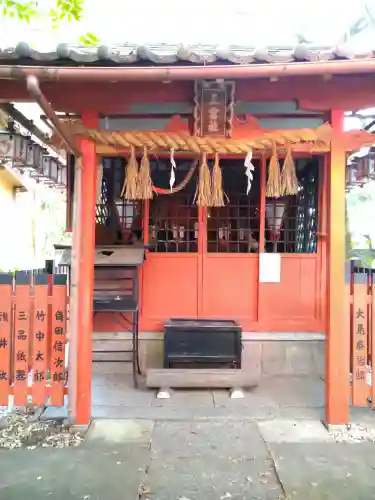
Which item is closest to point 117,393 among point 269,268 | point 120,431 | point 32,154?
point 120,431

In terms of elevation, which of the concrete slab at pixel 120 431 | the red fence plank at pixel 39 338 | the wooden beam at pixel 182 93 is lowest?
the concrete slab at pixel 120 431

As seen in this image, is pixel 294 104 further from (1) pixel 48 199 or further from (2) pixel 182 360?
(1) pixel 48 199

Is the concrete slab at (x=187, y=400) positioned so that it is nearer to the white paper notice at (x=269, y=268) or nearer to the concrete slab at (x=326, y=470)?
the concrete slab at (x=326, y=470)

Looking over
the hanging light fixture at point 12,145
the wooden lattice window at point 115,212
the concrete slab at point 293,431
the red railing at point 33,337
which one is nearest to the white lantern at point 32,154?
the hanging light fixture at point 12,145

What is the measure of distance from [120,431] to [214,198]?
2.90 meters

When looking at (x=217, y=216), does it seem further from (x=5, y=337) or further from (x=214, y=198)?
(x=5, y=337)

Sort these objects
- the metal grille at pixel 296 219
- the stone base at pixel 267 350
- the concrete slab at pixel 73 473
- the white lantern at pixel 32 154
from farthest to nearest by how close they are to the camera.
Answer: the metal grille at pixel 296 219 < the stone base at pixel 267 350 < the white lantern at pixel 32 154 < the concrete slab at pixel 73 473

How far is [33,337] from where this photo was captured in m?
5.14

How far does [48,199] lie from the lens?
24562mm

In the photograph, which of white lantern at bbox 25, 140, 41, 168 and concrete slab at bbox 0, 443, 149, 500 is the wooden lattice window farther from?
concrete slab at bbox 0, 443, 149, 500

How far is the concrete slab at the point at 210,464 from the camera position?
3787mm

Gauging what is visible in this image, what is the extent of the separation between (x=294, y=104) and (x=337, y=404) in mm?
3445

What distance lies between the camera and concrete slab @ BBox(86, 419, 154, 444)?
484 cm

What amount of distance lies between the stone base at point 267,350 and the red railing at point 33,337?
2089mm
